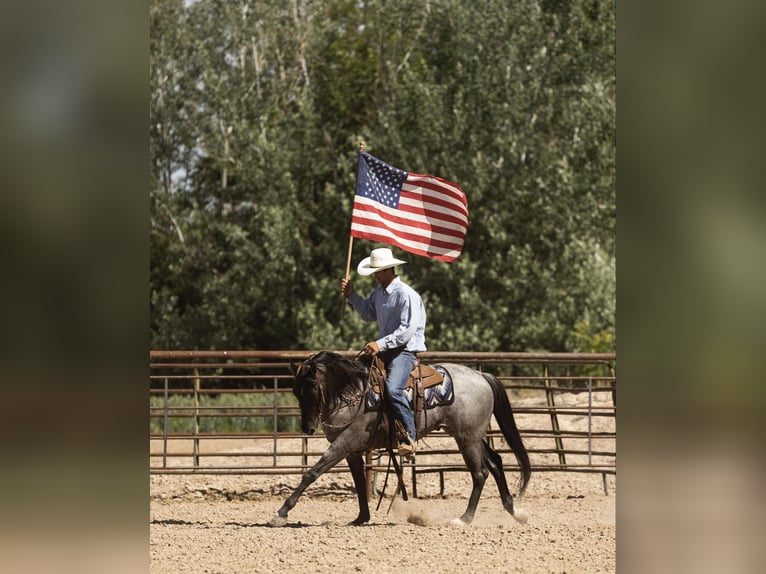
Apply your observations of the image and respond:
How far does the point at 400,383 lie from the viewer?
28.1 ft

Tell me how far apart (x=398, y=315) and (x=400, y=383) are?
54 cm

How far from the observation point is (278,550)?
23.9 feet

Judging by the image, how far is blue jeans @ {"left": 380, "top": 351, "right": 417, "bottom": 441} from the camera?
8.54 metres

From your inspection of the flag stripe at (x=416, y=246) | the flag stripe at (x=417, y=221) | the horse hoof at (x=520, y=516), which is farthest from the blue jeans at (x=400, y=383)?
the horse hoof at (x=520, y=516)

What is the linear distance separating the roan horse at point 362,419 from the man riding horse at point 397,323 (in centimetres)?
22

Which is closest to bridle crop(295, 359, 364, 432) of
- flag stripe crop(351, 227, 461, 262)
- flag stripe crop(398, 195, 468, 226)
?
flag stripe crop(351, 227, 461, 262)

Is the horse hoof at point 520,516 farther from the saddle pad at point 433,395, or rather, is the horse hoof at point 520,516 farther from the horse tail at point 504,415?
the saddle pad at point 433,395

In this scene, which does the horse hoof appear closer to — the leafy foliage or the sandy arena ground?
the sandy arena ground

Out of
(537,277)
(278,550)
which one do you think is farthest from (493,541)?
(537,277)

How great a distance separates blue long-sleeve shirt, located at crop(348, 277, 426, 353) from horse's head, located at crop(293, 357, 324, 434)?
0.55 m

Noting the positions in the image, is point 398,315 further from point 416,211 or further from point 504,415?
point 504,415

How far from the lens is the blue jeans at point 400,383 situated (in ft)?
28.0

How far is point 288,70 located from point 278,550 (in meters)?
15.7
